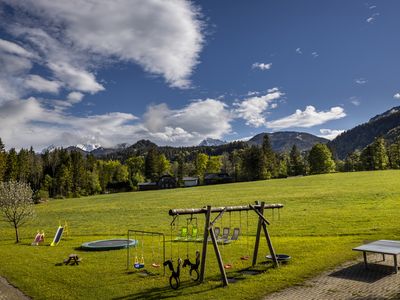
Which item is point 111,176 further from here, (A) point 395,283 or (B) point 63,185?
(A) point 395,283

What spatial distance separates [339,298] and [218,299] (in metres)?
4.27

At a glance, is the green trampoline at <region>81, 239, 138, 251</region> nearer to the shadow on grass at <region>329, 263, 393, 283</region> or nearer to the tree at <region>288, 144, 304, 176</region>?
the shadow on grass at <region>329, 263, 393, 283</region>

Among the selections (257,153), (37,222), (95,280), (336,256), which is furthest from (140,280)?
(257,153)

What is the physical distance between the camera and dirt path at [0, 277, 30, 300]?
1570 centimetres

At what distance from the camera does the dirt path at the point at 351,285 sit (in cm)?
1309

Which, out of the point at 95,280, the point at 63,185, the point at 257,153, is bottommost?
the point at 95,280

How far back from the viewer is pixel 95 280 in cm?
1744

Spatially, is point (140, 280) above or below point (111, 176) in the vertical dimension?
below

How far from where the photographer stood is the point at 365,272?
15945 millimetres

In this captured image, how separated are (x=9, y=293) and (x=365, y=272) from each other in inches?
623

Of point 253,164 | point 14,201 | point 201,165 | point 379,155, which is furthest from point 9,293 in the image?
point 201,165

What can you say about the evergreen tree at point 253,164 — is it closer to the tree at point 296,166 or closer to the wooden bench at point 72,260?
the tree at point 296,166

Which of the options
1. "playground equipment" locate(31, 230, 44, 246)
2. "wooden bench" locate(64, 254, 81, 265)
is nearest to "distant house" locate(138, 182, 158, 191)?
"playground equipment" locate(31, 230, 44, 246)

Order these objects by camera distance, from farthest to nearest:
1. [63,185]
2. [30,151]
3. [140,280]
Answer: [30,151]
[63,185]
[140,280]
